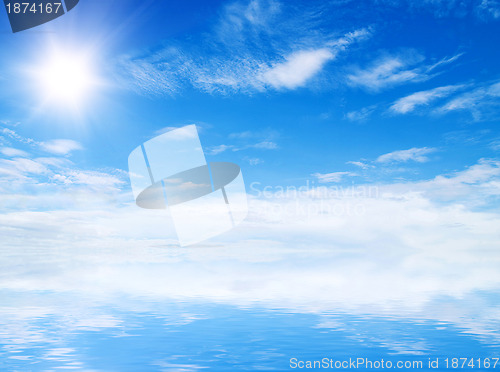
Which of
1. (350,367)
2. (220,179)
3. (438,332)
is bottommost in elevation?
(350,367)

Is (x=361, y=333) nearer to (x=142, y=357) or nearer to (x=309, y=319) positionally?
(x=309, y=319)

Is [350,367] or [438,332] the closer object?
[350,367]

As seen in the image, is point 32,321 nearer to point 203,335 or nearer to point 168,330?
point 168,330

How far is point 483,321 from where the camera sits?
132ft

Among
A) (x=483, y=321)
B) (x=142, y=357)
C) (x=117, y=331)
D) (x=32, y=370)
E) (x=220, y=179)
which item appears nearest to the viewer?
(x=32, y=370)

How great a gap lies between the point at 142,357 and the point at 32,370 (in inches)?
265

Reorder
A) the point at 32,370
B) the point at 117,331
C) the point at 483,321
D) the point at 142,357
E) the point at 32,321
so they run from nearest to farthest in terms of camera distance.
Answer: the point at 32,370 < the point at 142,357 < the point at 117,331 < the point at 483,321 < the point at 32,321

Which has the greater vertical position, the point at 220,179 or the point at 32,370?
the point at 220,179

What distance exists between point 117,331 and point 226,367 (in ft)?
57.7

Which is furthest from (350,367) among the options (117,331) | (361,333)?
(117,331)

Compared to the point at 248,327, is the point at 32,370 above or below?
below

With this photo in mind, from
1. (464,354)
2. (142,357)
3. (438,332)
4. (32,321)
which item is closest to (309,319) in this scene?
(438,332)

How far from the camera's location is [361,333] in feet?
110

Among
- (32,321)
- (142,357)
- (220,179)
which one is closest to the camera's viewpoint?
(142,357)
